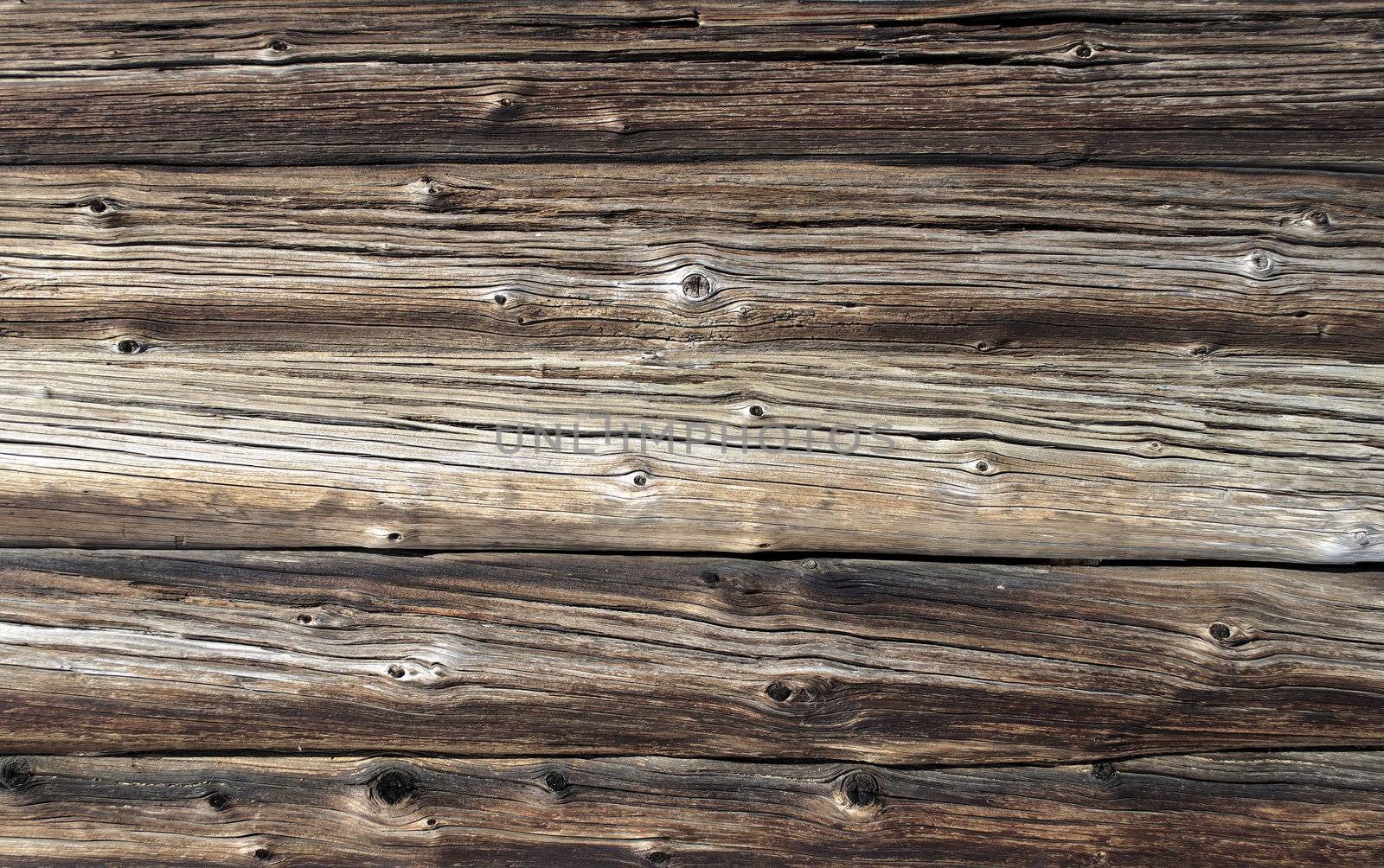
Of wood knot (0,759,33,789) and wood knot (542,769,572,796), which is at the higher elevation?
wood knot (542,769,572,796)

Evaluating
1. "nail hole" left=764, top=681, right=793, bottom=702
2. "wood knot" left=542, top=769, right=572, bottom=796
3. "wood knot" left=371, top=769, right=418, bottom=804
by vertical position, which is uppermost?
"nail hole" left=764, top=681, right=793, bottom=702

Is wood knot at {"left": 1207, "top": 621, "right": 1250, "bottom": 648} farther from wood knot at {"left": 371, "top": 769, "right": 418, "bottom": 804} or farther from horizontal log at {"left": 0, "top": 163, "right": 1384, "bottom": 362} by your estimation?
wood knot at {"left": 371, "top": 769, "right": 418, "bottom": 804}

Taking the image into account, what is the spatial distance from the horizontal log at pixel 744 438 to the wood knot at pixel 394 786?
41 cm

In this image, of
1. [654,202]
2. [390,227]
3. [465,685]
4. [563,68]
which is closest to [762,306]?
[654,202]

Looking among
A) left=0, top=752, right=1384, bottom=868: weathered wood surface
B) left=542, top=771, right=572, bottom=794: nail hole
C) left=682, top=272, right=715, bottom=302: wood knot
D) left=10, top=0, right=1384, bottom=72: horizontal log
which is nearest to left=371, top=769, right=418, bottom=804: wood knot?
left=0, top=752, right=1384, bottom=868: weathered wood surface

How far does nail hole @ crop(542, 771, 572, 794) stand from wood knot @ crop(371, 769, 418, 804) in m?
0.21

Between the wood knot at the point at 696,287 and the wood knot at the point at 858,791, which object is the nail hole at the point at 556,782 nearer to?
the wood knot at the point at 858,791

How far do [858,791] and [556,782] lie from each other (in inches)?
18.7

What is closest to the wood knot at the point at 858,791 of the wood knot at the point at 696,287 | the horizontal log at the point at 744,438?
the horizontal log at the point at 744,438

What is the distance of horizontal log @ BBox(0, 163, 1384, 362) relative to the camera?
1194 millimetres

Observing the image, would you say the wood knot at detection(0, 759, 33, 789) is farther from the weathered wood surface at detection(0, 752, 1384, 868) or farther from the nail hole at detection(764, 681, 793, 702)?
the nail hole at detection(764, 681, 793, 702)

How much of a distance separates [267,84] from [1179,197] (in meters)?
1.43

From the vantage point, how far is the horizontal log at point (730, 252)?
1.19 meters

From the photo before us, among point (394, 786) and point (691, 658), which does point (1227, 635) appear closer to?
point (691, 658)
